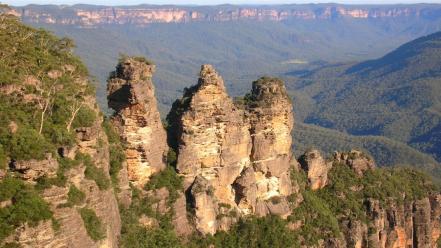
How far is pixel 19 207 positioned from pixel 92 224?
424cm

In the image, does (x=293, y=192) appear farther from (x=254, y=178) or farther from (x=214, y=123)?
(x=214, y=123)

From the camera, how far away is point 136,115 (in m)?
31.3

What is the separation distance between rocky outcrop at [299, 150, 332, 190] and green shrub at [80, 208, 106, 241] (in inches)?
920

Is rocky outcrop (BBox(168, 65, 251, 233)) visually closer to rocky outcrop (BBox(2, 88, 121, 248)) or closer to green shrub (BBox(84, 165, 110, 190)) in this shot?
rocky outcrop (BBox(2, 88, 121, 248))

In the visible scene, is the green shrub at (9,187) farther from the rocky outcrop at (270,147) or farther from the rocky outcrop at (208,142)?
the rocky outcrop at (270,147)

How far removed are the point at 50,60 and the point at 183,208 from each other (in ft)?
37.2

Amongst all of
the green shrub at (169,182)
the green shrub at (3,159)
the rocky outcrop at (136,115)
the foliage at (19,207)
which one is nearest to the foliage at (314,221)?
the green shrub at (169,182)

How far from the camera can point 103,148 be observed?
1045 inches

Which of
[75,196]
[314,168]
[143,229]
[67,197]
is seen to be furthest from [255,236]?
[67,197]

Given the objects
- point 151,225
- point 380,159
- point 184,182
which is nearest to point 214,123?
point 184,182

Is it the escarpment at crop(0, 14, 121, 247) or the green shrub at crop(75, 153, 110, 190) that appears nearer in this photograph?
the escarpment at crop(0, 14, 121, 247)

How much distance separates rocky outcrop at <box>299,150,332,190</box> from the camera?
43.9 meters

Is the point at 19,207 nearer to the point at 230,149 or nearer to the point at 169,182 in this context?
the point at 169,182

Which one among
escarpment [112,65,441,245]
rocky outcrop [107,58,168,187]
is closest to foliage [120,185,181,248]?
escarpment [112,65,441,245]
